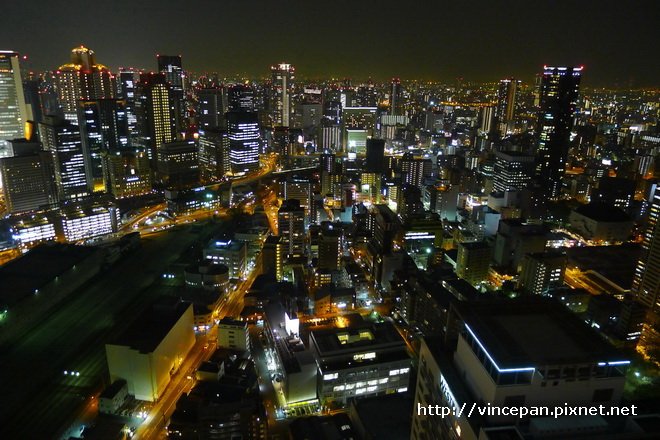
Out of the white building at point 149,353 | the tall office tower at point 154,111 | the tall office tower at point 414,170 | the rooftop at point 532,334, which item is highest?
the tall office tower at point 154,111

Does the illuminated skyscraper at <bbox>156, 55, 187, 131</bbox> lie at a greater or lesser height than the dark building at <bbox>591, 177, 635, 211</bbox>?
greater

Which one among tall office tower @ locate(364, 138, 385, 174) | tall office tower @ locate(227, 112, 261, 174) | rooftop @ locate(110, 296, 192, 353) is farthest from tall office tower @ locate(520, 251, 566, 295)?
tall office tower @ locate(227, 112, 261, 174)

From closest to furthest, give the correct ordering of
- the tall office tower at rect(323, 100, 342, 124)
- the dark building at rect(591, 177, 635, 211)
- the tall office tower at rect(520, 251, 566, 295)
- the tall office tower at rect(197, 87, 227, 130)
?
the tall office tower at rect(520, 251, 566, 295) → the dark building at rect(591, 177, 635, 211) → the tall office tower at rect(197, 87, 227, 130) → the tall office tower at rect(323, 100, 342, 124)

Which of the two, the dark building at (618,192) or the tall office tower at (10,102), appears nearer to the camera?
the dark building at (618,192)

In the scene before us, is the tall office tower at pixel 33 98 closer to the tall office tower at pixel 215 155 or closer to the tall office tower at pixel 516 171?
the tall office tower at pixel 215 155

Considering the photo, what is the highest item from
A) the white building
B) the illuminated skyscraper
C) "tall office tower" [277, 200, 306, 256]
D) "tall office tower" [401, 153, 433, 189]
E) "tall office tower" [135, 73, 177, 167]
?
the illuminated skyscraper

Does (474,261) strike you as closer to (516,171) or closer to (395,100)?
(516,171)

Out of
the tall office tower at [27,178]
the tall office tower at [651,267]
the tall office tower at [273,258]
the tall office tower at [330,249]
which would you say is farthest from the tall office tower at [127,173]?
the tall office tower at [651,267]

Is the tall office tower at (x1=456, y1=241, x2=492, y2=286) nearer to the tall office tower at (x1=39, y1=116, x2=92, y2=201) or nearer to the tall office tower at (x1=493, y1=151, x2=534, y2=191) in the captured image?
the tall office tower at (x1=493, y1=151, x2=534, y2=191)
